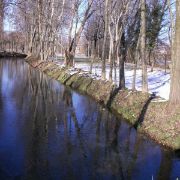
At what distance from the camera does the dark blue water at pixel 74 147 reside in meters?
12.1

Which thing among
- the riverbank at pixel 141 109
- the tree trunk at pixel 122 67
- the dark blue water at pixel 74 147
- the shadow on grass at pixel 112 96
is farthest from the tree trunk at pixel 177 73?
the tree trunk at pixel 122 67

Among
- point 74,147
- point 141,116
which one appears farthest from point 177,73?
point 74,147

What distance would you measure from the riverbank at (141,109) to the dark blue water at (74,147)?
56cm

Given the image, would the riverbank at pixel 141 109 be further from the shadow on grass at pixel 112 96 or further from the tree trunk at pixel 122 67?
the tree trunk at pixel 122 67

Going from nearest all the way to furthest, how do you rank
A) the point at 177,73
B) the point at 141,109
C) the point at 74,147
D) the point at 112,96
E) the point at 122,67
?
the point at 74,147 → the point at 177,73 → the point at 141,109 → the point at 112,96 → the point at 122,67

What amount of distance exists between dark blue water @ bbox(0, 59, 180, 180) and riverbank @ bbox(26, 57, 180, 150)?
556 millimetres

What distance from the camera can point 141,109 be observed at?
19.3 meters

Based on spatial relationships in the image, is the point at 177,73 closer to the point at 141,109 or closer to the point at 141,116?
the point at 141,116

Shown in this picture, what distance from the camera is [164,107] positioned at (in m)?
17.6

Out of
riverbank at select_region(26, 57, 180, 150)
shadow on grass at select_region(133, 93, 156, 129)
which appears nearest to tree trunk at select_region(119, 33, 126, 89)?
riverbank at select_region(26, 57, 180, 150)

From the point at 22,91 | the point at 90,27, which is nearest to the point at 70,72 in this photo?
the point at 22,91

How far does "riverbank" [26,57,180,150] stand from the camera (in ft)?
51.9

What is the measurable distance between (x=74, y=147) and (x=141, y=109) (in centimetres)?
566

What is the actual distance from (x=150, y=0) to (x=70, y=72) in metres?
17.1
